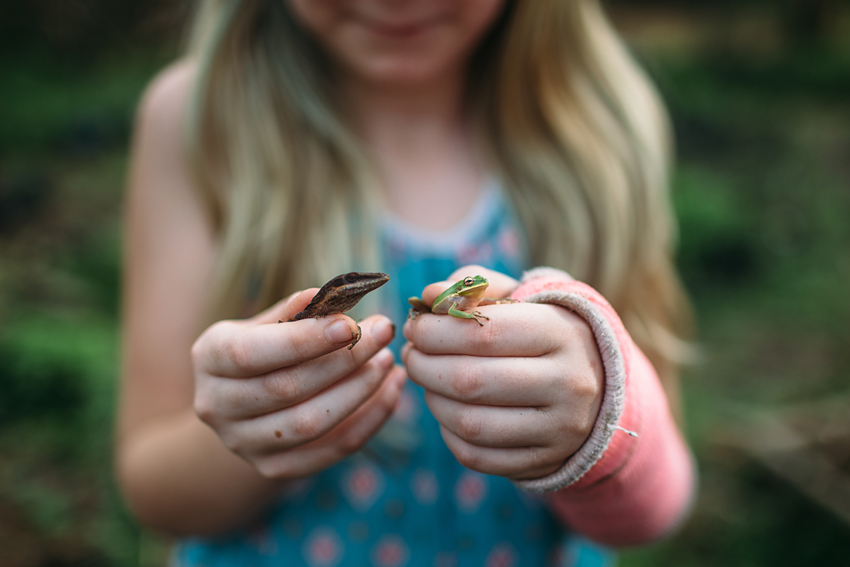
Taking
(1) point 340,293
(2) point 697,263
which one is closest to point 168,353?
(1) point 340,293

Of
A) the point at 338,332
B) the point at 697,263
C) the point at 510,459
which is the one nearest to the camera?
the point at 338,332

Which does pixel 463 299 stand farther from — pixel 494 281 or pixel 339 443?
pixel 339 443

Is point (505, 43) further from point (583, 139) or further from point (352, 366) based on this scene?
point (352, 366)

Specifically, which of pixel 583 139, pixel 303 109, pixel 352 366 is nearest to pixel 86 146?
pixel 303 109

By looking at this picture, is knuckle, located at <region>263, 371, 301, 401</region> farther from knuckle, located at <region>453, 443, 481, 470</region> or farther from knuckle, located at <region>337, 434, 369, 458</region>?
knuckle, located at <region>453, 443, 481, 470</region>

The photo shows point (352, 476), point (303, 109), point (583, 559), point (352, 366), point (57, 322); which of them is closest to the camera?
point (352, 366)

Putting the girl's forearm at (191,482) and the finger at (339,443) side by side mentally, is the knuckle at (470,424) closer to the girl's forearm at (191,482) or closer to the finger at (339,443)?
the finger at (339,443)

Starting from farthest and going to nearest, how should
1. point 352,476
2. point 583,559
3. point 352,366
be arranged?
point 583,559
point 352,476
point 352,366
